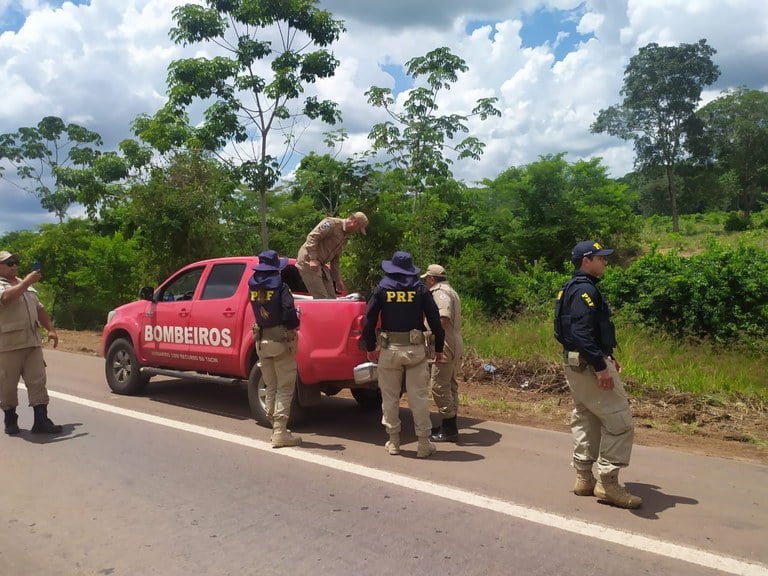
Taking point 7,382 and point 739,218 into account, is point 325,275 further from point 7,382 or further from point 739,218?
point 739,218

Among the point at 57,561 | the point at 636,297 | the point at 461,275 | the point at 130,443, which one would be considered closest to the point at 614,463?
the point at 57,561

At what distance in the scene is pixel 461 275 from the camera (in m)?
14.5

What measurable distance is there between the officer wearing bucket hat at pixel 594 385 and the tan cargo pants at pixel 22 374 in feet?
16.8

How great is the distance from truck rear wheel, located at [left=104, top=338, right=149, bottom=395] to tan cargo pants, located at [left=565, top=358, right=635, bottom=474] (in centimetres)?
585

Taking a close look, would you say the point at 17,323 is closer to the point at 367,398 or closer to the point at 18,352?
the point at 18,352

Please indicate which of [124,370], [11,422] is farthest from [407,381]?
[124,370]

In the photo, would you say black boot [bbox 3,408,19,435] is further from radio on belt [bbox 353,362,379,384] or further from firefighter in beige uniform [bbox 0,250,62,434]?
radio on belt [bbox 353,362,379,384]

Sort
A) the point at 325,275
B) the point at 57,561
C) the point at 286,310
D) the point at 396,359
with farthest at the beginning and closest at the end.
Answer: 1. the point at 325,275
2. the point at 286,310
3. the point at 396,359
4. the point at 57,561

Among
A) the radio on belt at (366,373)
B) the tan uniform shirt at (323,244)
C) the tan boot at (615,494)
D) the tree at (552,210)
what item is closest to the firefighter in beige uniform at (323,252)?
the tan uniform shirt at (323,244)

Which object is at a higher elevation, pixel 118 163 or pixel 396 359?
pixel 118 163

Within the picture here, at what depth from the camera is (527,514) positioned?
14.0 feet

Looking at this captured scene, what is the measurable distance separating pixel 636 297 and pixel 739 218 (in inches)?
736

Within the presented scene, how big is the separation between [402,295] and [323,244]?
6.37ft

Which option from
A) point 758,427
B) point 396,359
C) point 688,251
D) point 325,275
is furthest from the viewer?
point 688,251
